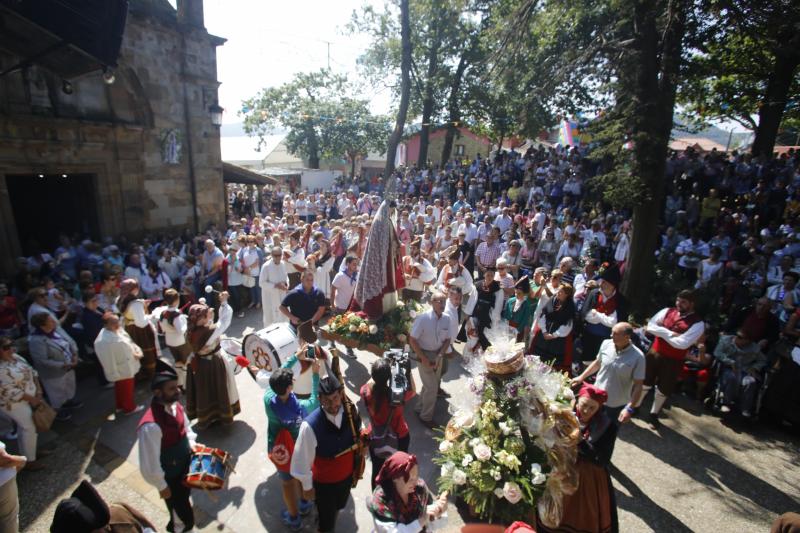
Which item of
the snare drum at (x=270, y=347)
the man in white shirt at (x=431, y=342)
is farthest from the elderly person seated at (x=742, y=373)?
the snare drum at (x=270, y=347)

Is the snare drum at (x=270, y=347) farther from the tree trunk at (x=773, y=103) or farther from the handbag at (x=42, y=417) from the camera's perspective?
the tree trunk at (x=773, y=103)

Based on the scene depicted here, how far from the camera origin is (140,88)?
38.2ft

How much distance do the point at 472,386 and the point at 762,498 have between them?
3.91m

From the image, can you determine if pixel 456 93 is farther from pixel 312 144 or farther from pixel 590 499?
pixel 590 499

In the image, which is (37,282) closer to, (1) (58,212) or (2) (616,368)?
(1) (58,212)

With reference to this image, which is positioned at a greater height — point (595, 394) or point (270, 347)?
point (595, 394)

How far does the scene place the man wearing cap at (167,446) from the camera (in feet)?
11.4

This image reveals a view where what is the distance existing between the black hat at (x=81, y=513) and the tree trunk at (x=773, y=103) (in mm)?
21761

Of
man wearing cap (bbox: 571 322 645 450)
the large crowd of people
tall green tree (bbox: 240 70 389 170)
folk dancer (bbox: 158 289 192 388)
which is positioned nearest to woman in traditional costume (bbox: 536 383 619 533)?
the large crowd of people

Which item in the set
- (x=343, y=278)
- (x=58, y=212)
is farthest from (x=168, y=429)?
(x=58, y=212)

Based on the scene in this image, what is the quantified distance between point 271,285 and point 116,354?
2.97 meters

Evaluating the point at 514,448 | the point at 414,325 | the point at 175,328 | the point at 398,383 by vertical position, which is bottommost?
the point at 175,328

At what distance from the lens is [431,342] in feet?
18.5

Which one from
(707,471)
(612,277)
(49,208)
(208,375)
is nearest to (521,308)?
(612,277)
